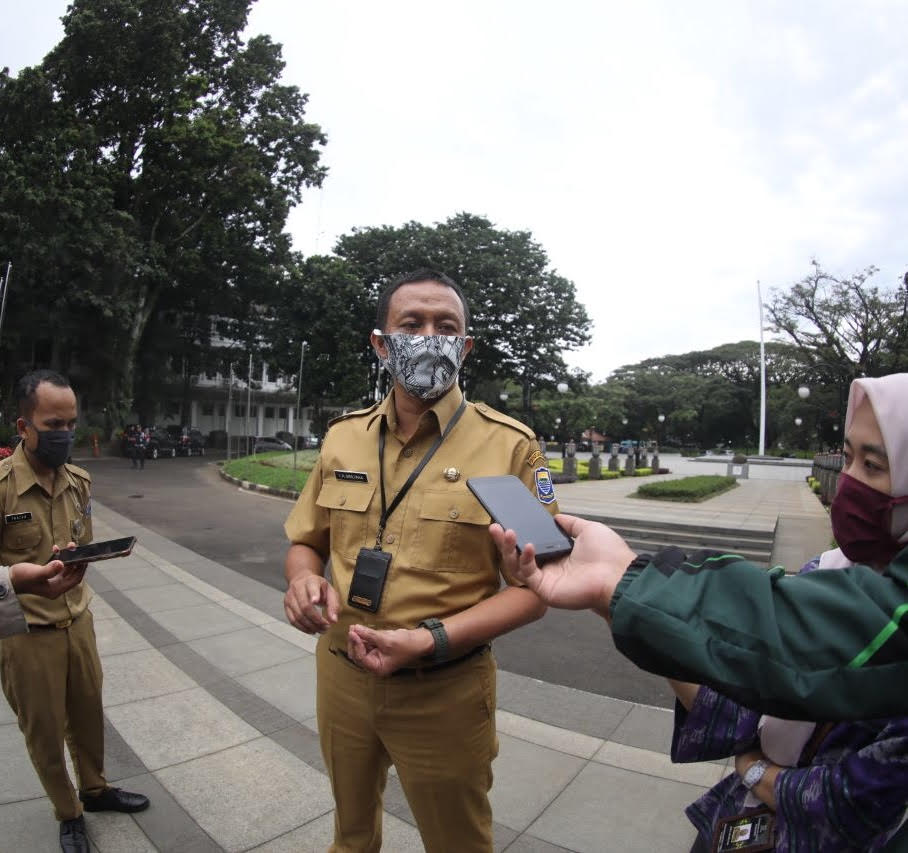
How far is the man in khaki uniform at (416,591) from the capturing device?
164cm

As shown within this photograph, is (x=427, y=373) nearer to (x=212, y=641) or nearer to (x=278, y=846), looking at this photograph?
(x=278, y=846)

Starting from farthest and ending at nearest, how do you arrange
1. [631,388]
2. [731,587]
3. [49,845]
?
[631,388], [49,845], [731,587]

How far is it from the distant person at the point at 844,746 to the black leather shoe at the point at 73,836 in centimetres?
245

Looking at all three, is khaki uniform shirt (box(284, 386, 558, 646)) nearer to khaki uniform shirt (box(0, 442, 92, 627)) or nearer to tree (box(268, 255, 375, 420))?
khaki uniform shirt (box(0, 442, 92, 627))

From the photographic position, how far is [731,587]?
0.86m

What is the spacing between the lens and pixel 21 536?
246 cm

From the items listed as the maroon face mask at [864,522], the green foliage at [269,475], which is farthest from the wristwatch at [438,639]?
the green foliage at [269,475]

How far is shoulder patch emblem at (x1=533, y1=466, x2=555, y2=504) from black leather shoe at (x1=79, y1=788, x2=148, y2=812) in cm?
245

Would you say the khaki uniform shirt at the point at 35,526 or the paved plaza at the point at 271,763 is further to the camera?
the paved plaza at the point at 271,763

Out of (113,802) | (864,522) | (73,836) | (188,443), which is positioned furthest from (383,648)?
(188,443)

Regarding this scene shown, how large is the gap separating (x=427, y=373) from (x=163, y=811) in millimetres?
2451

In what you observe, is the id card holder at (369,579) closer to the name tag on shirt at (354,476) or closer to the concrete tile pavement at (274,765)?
the name tag on shirt at (354,476)

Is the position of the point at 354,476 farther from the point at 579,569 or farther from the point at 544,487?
the point at 579,569

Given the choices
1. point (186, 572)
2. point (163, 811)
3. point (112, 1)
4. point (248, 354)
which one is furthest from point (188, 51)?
point (163, 811)
